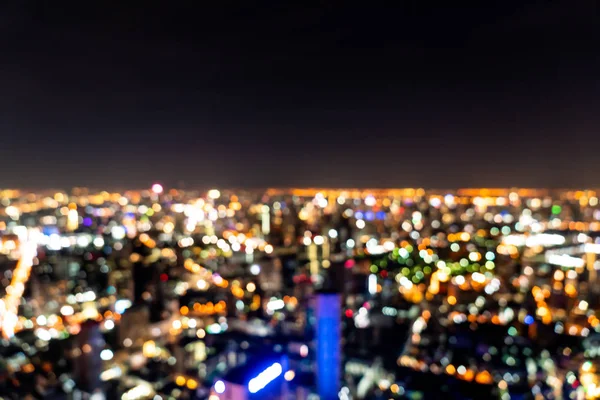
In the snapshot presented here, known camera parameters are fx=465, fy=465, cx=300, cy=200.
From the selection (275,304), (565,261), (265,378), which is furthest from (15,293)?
(565,261)

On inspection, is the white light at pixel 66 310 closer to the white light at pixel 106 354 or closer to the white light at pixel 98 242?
the white light at pixel 106 354

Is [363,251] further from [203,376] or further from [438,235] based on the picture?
[203,376]

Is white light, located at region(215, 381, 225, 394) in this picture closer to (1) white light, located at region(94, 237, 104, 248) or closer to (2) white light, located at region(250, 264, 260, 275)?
(2) white light, located at region(250, 264, 260, 275)

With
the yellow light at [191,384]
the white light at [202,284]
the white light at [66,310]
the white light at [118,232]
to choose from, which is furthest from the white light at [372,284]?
the white light at [118,232]

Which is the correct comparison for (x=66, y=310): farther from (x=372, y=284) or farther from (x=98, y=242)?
(x=372, y=284)

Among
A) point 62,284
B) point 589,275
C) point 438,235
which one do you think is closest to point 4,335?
point 62,284

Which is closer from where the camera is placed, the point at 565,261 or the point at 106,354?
the point at 106,354
